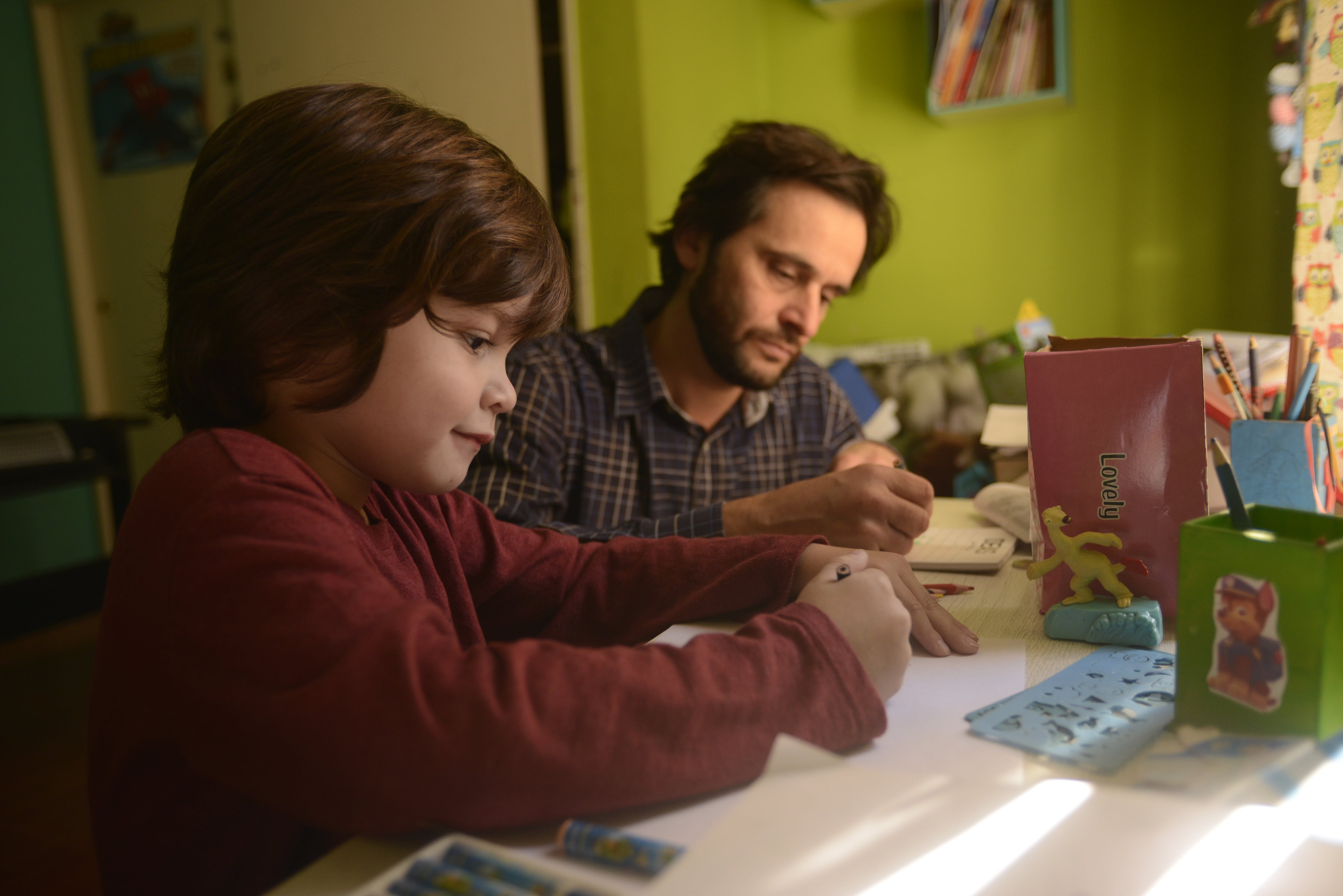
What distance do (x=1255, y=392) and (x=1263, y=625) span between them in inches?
23.5

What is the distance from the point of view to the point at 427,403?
65 centimetres

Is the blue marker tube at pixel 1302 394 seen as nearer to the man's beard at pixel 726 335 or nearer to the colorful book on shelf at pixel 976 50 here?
the man's beard at pixel 726 335

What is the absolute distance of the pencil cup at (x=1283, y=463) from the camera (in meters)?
0.90

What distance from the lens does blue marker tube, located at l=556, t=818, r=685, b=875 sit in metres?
0.43

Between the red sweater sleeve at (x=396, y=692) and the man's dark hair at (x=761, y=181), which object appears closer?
the red sweater sleeve at (x=396, y=692)

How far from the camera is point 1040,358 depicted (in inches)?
30.4

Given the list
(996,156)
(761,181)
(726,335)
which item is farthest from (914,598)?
(996,156)

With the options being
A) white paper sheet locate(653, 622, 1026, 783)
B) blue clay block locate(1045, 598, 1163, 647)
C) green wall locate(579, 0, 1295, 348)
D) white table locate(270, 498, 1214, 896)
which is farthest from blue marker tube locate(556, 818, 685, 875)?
green wall locate(579, 0, 1295, 348)

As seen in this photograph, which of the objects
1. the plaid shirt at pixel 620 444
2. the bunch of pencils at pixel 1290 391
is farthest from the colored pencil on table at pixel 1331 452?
the plaid shirt at pixel 620 444

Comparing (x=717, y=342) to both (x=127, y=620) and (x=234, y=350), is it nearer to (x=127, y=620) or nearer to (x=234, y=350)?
(x=234, y=350)

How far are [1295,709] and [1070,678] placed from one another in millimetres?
158

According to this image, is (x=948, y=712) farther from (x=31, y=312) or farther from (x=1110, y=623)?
(x=31, y=312)

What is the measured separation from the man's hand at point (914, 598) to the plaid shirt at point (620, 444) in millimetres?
429

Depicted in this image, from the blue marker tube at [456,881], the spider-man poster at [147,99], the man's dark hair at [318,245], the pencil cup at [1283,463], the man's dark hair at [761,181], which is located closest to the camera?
the blue marker tube at [456,881]
